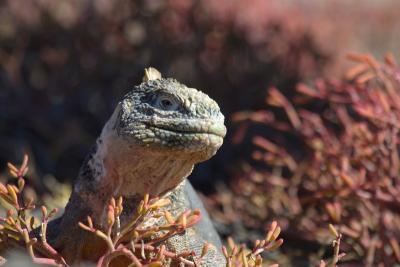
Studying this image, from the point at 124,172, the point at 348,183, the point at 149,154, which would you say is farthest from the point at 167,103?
the point at 348,183

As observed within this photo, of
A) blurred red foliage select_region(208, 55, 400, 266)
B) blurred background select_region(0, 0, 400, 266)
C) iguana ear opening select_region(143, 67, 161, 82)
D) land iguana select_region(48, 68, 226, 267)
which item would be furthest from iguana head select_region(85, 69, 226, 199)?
blurred background select_region(0, 0, 400, 266)

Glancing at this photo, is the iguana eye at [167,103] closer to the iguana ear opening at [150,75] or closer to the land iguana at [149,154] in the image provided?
the land iguana at [149,154]

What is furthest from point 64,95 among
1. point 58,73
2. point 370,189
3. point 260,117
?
point 370,189

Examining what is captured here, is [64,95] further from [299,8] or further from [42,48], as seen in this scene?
[299,8]

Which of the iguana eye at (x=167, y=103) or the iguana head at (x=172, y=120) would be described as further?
the iguana eye at (x=167, y=103)

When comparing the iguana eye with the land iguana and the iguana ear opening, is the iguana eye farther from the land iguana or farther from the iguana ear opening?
the iguana ear opening

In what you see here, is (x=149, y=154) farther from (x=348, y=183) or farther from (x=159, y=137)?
(x=348, y=183)

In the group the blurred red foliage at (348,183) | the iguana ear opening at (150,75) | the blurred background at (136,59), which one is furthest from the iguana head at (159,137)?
the blurred background at (136,59)
